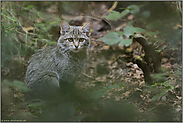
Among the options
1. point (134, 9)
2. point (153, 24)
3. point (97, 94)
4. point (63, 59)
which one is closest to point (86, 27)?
point (63, 59)

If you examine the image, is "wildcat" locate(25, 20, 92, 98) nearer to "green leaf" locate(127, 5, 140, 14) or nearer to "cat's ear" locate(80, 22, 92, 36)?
"cat's ear" locate(80, 22, 92, 36)

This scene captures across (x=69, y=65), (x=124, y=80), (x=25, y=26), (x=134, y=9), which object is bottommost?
(x=124, y=80)

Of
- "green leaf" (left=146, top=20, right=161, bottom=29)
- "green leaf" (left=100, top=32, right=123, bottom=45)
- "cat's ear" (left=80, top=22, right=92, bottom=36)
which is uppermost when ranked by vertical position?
"cat's ear" (left=80, top=22, right=92, bottom=36)

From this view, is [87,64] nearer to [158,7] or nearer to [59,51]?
[59,51]

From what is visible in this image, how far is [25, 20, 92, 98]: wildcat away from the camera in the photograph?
247 cm

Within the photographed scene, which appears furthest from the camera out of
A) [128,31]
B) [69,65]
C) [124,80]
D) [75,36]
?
[69,65]

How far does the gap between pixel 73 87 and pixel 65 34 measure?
1799 millimetres

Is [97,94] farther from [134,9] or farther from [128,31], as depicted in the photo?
[134,9]

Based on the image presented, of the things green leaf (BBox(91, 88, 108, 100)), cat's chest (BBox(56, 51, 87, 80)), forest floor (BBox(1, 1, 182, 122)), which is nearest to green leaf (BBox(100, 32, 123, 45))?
forest floor (BBox(1, 1, 182, 122))

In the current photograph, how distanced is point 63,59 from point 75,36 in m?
0.57

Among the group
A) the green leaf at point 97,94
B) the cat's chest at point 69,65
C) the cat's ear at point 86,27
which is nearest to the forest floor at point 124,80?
the green leaf at point 97,94

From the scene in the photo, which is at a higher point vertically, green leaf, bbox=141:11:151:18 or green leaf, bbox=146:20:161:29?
green leaf, bbox=141:11:151:18

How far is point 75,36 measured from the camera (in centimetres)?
246

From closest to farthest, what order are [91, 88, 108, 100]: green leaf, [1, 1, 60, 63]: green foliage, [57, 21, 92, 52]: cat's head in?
[91, 88, 108, 100]: green leaf, [57, 21, 92, 52]: cat's head, [1, 1, 60, 63]: green foliage
